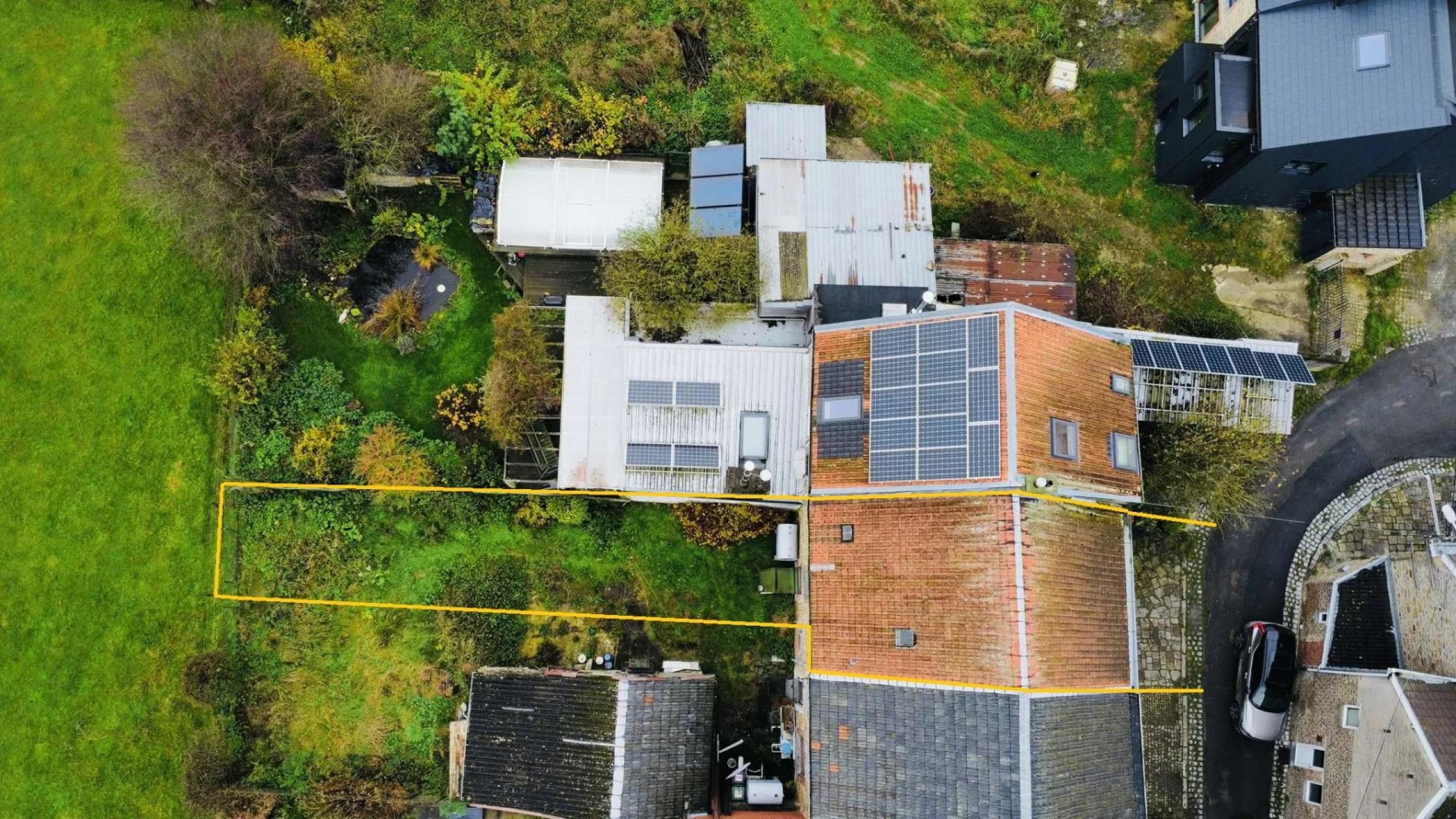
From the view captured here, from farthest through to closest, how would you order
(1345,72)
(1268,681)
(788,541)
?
(788,541) < (1268,681) < (1345,72)

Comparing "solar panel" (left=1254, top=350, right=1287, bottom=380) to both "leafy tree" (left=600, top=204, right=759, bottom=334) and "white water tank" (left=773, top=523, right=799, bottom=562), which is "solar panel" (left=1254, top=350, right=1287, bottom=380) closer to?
"white water tank" (left=773, top=523, right=799, bottom=562)

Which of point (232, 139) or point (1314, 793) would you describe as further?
point (232, 139)

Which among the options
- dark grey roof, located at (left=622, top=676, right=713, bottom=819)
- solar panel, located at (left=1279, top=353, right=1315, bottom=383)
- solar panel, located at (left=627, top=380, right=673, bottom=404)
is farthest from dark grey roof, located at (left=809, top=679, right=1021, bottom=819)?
solar panel, located at (left=1279, top=353, right=1315, bottom=383)

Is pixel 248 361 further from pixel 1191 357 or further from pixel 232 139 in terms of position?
pixel 1191 357

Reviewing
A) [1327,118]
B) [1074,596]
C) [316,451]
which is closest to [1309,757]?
[1074,596]

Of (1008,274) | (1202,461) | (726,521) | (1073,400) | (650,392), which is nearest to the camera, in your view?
(1073,400)

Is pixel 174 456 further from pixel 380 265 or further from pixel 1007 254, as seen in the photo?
pixel 1007 254
